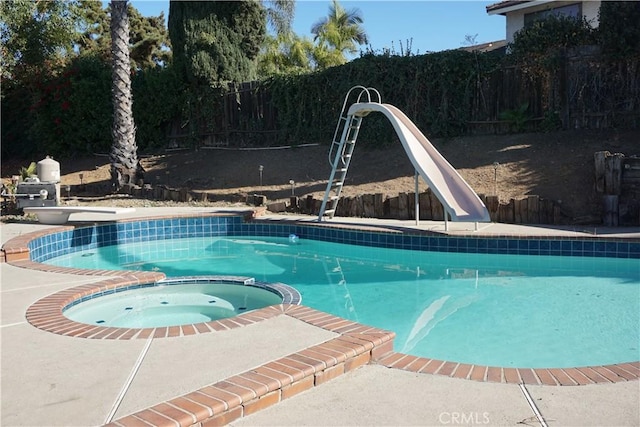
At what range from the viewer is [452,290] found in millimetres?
6758

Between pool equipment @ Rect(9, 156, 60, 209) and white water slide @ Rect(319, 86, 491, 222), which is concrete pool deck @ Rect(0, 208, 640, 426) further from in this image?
pool equipment @ Rect(9, 156, 60, 209)

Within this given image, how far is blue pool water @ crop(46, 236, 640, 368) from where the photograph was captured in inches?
188

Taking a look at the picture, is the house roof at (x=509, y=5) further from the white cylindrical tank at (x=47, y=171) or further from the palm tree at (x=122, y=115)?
the white cylindrical tank at (x=47, y=171)

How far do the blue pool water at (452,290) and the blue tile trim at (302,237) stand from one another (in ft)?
0.38

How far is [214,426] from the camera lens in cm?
267

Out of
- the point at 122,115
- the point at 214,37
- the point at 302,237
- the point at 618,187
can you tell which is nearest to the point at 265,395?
the point at 302,237

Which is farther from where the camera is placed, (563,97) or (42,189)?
(563,97)

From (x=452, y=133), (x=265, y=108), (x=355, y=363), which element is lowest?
(x=355, y=363)

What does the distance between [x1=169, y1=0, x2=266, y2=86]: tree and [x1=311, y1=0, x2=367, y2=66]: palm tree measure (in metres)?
7.42

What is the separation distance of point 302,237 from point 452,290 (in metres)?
3.70

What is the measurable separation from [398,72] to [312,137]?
3.00 metres

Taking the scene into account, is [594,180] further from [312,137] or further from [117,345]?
[117,345]

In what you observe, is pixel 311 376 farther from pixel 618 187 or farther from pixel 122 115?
pixel 122 115

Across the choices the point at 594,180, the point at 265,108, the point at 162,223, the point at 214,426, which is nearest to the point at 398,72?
the point at 265,108
